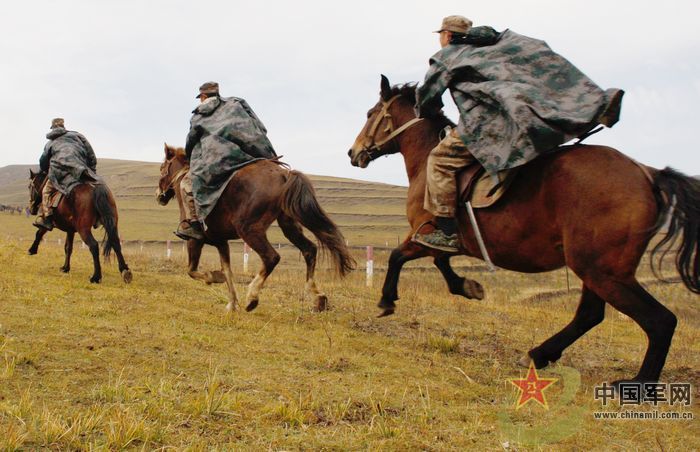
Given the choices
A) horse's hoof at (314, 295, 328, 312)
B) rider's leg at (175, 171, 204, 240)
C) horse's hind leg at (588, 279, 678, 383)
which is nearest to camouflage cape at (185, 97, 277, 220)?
rider's leg at (175, 171, 204, 240)

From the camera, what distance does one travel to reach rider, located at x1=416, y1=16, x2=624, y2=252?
521 cm

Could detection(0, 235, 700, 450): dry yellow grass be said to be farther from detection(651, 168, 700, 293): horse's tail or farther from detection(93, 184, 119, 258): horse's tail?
detection(93, 184, 119, 258): horse's tail

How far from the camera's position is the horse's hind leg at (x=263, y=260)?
8156mm

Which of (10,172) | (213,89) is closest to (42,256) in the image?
(213,89)

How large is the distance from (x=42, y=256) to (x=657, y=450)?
543 inches

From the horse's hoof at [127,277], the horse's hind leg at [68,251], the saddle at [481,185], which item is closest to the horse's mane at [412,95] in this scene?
the saddle at [481,185]

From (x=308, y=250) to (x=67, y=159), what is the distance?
17.8 feet

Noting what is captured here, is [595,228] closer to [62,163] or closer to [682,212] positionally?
[682,212]

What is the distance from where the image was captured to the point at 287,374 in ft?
17.1

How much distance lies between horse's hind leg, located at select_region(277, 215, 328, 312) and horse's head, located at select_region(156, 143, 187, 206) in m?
2.22

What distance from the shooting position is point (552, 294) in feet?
65.3

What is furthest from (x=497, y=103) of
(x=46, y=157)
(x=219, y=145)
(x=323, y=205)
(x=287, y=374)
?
(x=323, y=205)

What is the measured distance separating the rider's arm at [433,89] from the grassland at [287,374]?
8.35ft

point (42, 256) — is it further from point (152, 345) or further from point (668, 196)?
point (668, 196)
